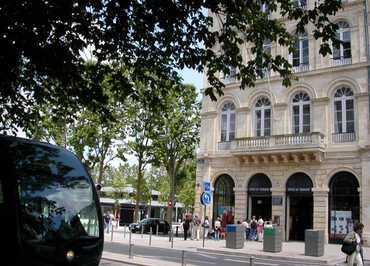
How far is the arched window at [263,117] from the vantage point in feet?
91.4

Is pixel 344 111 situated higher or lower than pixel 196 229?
higher

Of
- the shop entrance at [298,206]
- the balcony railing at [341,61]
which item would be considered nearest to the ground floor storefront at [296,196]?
the shop entrance at [298,206]

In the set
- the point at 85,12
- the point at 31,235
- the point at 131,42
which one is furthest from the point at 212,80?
the point at 31,235

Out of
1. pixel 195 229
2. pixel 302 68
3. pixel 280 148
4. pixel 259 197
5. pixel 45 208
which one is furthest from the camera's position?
pixel 259 197

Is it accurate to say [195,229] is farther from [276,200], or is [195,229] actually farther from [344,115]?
[344,115]

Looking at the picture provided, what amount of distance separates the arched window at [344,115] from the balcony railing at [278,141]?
113cm

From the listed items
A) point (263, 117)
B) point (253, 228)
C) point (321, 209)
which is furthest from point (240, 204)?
Answer: point (263, 117)

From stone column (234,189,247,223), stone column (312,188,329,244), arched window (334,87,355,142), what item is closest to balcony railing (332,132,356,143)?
arched window (334,87,355,142)

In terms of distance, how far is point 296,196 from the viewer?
25672 millimetres

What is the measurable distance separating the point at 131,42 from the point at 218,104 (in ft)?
71.3

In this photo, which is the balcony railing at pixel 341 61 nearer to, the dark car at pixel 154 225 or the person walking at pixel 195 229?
the person walking at pixel 195 229

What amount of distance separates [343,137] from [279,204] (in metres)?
5.82

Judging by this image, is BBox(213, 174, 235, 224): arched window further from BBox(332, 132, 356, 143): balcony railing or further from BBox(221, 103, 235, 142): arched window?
BBox(332, 132, 356, 143): balcony railing

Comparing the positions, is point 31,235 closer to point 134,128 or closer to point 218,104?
point 218,104
